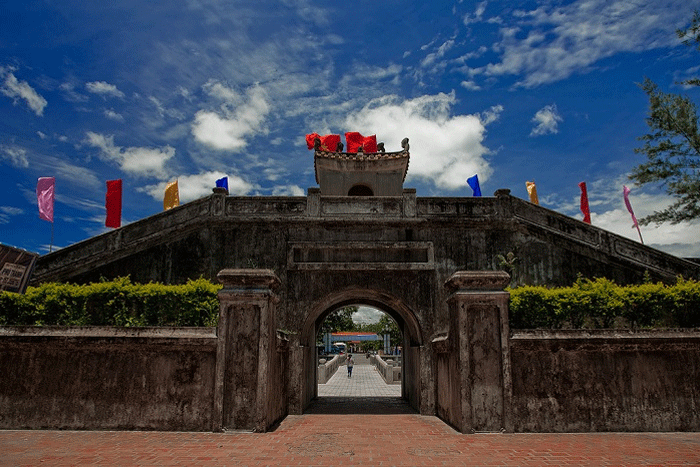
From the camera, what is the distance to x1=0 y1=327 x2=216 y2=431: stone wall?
9.16 meters

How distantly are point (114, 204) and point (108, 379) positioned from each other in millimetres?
11306

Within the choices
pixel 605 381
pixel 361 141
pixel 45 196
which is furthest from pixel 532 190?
pixel 45 196

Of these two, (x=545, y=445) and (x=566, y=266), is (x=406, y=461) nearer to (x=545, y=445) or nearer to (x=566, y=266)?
(x=545, y=445)

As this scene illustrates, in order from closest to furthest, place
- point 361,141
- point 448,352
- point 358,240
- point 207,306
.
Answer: point 448,352 → point 207,306 → point 358,240 → point 361,141

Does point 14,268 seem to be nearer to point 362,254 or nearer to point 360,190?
point 362,254

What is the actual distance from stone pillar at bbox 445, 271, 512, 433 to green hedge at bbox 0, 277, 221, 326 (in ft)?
19.0

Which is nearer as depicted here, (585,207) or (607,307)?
(607,307)

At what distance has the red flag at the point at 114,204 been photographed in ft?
61.3

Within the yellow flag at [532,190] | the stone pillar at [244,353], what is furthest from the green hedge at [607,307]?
the yellow flag at [532,190]

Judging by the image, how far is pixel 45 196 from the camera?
56.8 feet

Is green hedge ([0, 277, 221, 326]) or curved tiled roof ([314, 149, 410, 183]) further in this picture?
curved tiled roof ([314, 149, 410, 183])

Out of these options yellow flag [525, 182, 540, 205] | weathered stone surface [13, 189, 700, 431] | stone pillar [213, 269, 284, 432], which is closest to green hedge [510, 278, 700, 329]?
weathered stone surface [13, 189, 700, 431]

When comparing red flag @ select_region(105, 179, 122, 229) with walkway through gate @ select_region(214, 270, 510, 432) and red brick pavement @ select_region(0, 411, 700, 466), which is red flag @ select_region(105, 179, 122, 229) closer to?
red brick pavement @ select_region(0, 411, 700, 466)

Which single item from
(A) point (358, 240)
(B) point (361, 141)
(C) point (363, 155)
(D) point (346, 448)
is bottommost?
(D) point (346, 448)
